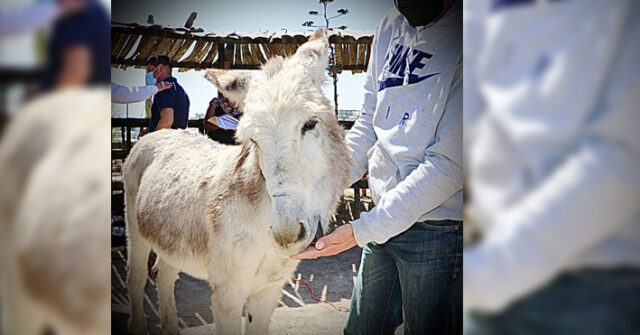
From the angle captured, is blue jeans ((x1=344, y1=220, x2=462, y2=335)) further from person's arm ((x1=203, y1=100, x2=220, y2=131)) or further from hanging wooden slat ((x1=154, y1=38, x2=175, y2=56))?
hanging wooden slat ((x1=154, y1=38, x2=175, y2=56))

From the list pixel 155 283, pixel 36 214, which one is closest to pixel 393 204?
pixel 36 214

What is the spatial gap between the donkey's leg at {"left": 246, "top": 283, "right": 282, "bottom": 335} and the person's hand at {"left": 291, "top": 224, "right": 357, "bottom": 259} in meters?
0.41

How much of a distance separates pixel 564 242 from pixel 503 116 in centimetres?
28

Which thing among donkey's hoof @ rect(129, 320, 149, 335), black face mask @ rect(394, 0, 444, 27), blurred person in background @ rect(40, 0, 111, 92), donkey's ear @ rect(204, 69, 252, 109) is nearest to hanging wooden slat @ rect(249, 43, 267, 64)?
donkey's ear @ rect(204, 69, 252, 109)

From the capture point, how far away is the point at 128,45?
221 centimetres

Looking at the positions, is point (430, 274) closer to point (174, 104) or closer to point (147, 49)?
point (174, 104)

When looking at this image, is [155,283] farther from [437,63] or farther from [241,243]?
[437,63]

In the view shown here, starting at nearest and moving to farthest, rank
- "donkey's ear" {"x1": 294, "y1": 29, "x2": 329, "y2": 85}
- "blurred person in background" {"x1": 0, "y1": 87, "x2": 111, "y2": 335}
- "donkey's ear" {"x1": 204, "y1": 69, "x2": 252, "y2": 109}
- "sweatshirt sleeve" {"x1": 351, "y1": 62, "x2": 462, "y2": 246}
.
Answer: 1. "blurred person in background" {"x1": 0, "y1": 87, "x2": 111, "y2": 335}
2. "sweatshirt sleeve" {"x1": 351, "y1": 62, "x2": 462, "y2": 246}
3. "donkey's ear" {"x1": 294, "y1": 29, "x2": 329, "y2": 85}
4. "donkey's ear" {"x1": 204, "y1": 69, "x2": 252, "y2": 109}

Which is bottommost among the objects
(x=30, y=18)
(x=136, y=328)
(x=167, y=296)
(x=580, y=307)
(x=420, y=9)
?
(x=136, y=328)

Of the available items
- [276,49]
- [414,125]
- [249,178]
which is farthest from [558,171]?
[276,49]

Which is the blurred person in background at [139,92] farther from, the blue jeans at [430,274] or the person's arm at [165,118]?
the blue jeans at [430,274]

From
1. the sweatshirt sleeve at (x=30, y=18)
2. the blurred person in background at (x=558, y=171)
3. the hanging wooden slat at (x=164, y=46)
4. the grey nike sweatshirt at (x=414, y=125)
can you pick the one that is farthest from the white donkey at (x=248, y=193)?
the blurred person in background at (x=558, y=171)

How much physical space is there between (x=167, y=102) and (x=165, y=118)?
0.32 feet

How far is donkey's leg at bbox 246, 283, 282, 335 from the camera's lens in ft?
7.24
